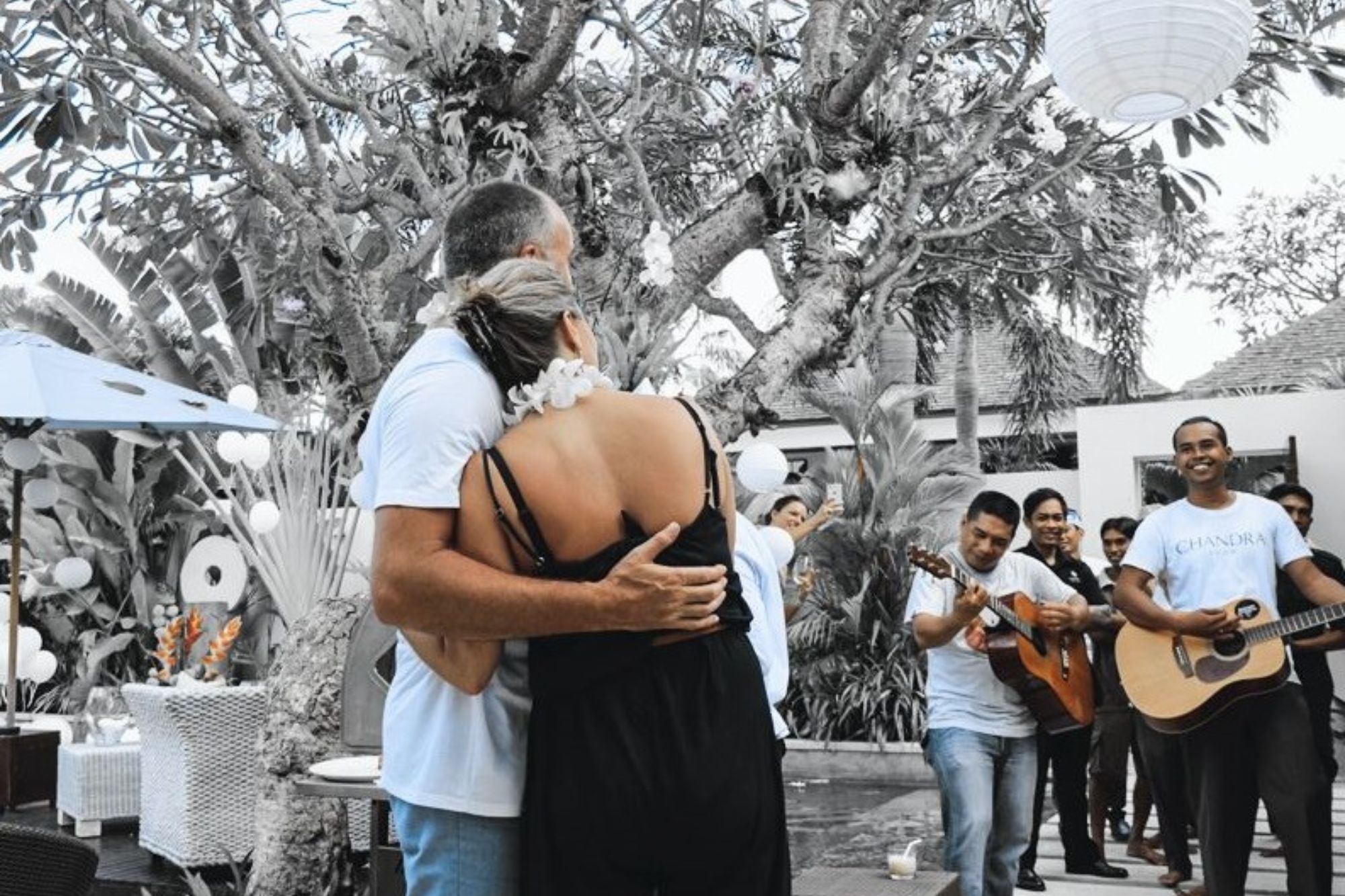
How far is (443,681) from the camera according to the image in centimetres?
210

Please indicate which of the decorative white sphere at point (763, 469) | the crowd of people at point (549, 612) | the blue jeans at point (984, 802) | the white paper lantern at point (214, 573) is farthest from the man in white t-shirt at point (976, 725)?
the white paper lantern at point (214, 573)

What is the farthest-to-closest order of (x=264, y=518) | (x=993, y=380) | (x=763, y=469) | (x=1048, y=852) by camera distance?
(x=993, y=380) < (x=763, y=469) < (x=1048, y=852) < (x=264, y=518)

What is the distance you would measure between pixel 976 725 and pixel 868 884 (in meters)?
1.46

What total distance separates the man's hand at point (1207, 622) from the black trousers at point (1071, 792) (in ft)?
5.29

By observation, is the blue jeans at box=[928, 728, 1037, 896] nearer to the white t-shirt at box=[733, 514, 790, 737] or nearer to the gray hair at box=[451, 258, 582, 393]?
the white t-shirt at box=[733, 514, 790, 737]

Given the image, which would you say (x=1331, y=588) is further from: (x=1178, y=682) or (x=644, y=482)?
(x=644, y=482)

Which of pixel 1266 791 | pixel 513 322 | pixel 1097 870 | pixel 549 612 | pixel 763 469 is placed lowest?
pixel 1097 870

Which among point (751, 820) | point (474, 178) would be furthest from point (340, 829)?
point (751, 820)

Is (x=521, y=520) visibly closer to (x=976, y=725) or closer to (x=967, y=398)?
(x=976, y=725)

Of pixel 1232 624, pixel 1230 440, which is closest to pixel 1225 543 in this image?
pixel 1232 624

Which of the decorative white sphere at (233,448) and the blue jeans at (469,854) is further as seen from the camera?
the decorative white sphere at (233,448)

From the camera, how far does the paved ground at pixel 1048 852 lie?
22.6 feet

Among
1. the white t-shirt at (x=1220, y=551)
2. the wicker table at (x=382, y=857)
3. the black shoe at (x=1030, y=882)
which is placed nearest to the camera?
the wicker table at (x=382, y=857)

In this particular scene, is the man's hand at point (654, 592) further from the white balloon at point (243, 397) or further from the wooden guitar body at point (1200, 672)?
the white balloon at point (243, 397)
